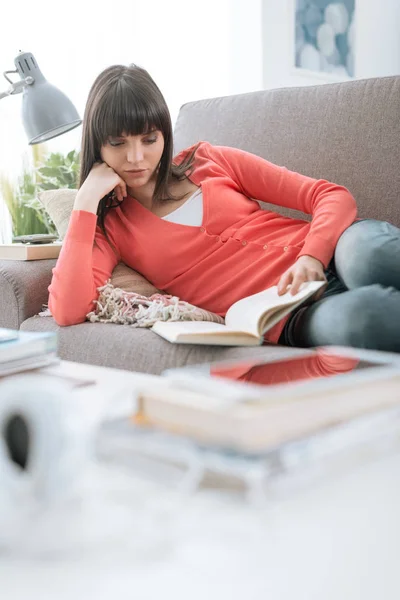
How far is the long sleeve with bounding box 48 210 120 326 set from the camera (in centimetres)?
161

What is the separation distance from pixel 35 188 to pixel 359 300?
1.62 m

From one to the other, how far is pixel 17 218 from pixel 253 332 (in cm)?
147

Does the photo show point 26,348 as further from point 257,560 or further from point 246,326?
point 257,560

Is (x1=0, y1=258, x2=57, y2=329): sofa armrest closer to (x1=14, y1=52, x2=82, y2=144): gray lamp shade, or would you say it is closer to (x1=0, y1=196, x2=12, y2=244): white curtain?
(x1=14, y1=52, x2=82, y2=144): gray lamp shade

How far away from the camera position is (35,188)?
100 inches

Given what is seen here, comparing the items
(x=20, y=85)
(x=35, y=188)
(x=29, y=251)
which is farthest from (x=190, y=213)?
(x=35, y=188)

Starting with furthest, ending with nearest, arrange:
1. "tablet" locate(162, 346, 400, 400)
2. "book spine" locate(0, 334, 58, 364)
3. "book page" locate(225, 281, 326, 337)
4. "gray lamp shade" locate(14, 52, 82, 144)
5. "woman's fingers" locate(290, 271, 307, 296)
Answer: "gray lamp shade" locate(14, 52, 82, 144) → "woman's fingers" locate(290, 271, 307, 296) → "book page" locate(225, 281, 326, 337) → "book spine" locate(0, 334, 58, 364) → "tablet" locate(162, 346, 400, 400)

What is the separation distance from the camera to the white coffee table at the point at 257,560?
46cm

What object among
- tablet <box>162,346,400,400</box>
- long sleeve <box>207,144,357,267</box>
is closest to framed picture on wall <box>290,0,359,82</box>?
long sleeve <box>207,144,357,267</box>

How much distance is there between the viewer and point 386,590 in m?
0.46

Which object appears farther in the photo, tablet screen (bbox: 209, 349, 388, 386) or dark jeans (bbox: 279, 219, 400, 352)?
dark jeans (bbox: 279, 219, 400, 352)

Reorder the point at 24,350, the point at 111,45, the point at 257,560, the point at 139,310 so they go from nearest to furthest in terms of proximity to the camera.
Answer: the point at 257,560 < the point at 24,350 < the point at 139,310 < the point at 111,45

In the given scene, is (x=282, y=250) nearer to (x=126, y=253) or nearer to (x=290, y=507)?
(x=126, y=253)

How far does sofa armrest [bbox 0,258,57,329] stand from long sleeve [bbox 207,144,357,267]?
524 mm
